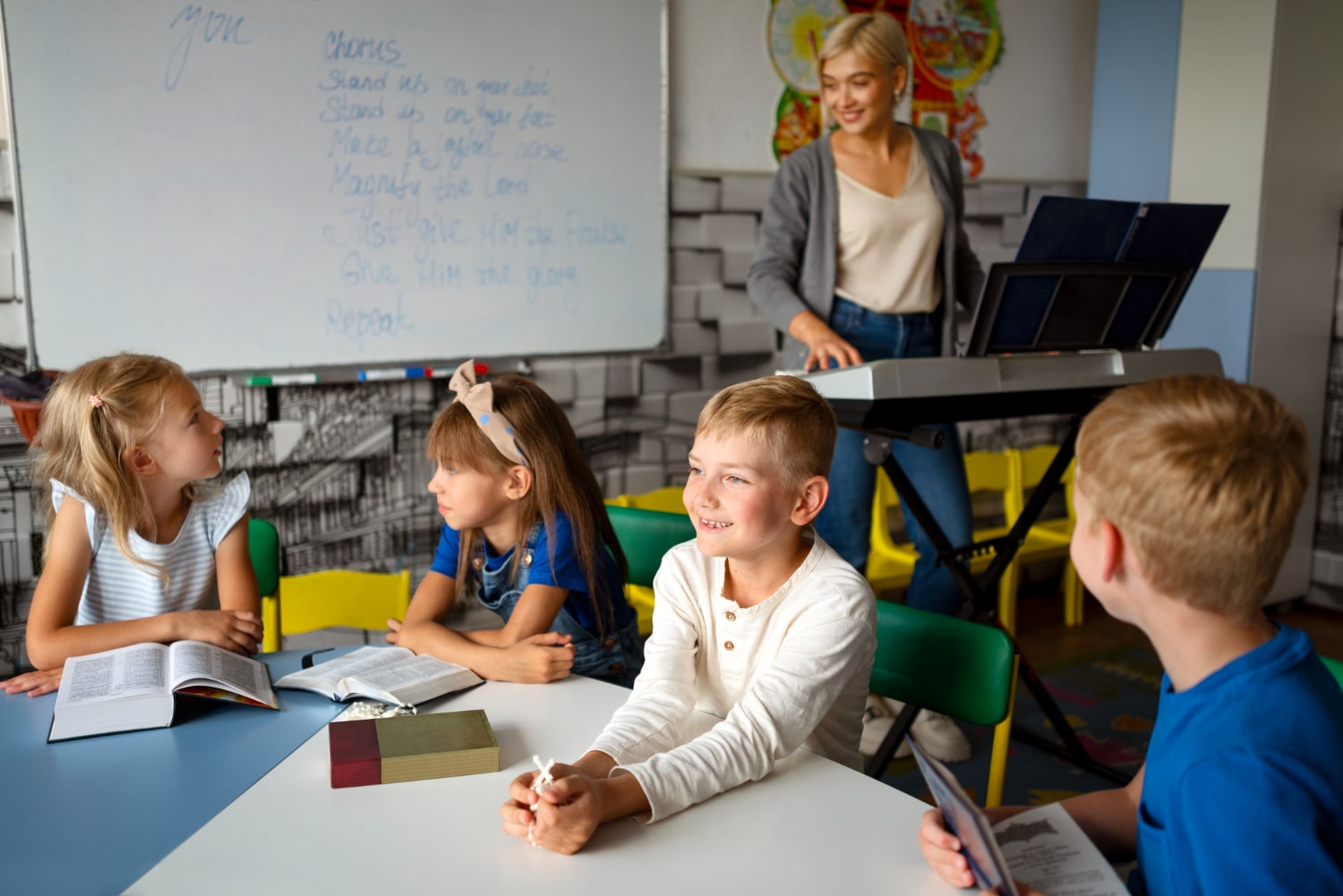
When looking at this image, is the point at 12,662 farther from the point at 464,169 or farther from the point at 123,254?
the point at 464,169

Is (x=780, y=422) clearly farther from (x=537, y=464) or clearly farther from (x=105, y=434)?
(x=105, y=434)

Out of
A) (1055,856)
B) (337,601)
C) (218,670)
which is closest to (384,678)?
(218,670)

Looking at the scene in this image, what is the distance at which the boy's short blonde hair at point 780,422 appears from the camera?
1374mm

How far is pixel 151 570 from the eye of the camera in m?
1.71

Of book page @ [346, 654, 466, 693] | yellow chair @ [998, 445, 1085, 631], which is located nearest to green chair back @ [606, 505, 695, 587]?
book page @ [346, 654, 466, 693]

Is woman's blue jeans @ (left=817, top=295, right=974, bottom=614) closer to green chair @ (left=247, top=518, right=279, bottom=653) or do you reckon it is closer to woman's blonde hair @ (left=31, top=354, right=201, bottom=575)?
green chair @ (left=247, top=518, right=279, bottom=653)

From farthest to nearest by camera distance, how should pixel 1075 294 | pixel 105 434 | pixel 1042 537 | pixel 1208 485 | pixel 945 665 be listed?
pixel 1042 537 → pixel 1075 294 → pixel 105 434 → pixel 945 665 → pixel 1208 485

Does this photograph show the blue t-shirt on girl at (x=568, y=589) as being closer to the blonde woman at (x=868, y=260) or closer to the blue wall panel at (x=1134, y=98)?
the blonde woman at (x=868, y=260)

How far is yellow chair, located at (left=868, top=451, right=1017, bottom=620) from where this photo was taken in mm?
3098

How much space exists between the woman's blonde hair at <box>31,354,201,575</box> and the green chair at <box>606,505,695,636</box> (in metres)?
0.79

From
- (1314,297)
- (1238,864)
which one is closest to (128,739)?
(1238,864)

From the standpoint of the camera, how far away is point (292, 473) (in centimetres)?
276

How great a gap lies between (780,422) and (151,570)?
1017 millimetres

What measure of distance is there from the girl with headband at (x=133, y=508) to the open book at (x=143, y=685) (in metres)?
0.15
